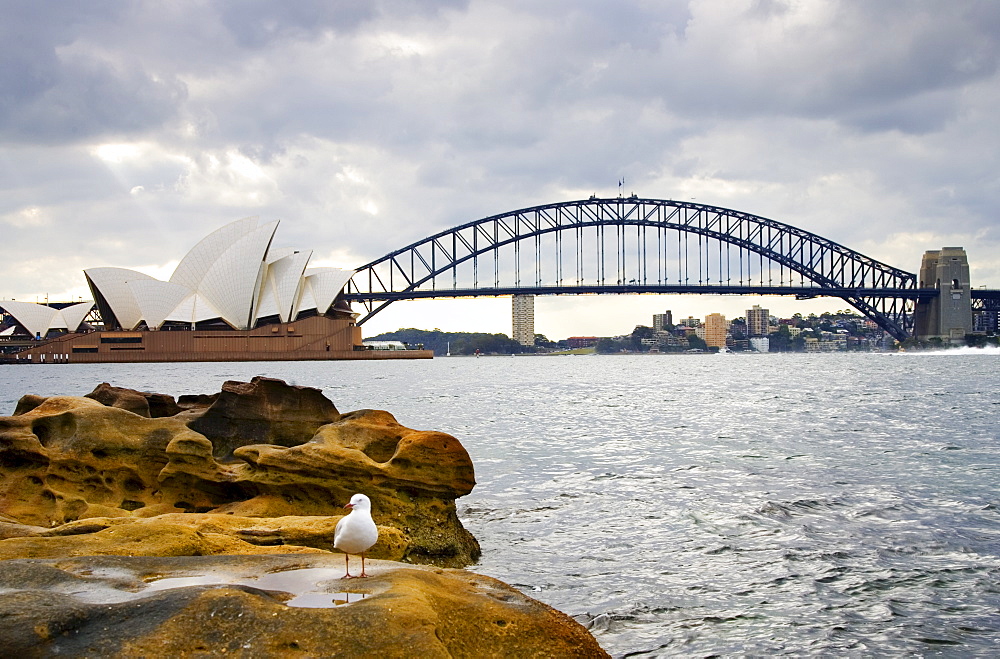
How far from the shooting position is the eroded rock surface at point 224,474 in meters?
7.33

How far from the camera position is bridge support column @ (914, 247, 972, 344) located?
91.9m

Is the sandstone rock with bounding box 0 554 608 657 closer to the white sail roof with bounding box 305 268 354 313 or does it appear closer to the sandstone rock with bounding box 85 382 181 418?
the sandstone rock with bounding box 85 382 181 418

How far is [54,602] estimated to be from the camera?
133 inches

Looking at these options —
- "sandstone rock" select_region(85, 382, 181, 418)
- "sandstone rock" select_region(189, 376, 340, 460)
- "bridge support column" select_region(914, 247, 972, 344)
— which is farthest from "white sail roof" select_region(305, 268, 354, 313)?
"sandstone rock" select_region(189, 376, 340, 460)

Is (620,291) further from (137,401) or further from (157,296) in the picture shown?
(137,401)

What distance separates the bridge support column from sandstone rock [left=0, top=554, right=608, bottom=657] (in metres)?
99.1

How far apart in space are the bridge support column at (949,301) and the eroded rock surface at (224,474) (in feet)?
314

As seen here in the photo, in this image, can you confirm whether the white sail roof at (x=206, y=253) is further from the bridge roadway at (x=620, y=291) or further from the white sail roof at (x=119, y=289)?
the bridge roadway at (x=620, y=291)

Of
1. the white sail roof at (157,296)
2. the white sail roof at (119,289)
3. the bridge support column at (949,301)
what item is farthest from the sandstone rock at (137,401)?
the bridge support column at (949,301)

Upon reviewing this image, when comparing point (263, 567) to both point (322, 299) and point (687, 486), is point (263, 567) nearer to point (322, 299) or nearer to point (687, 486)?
point (687, 486)

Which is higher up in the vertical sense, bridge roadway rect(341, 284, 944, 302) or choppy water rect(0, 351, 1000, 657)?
bridge roadway rect(341, 284, 944, 302)

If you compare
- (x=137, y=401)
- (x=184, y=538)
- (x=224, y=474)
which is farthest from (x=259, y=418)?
(x=184, y=538)

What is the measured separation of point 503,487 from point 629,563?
4021 mm

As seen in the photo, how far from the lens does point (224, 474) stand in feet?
25.7
